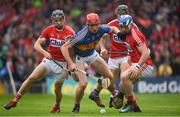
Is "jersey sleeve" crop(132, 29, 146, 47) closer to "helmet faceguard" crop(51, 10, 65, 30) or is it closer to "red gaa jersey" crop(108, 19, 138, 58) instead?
"red gaa jersey" crop(108, 19, 138, 58)

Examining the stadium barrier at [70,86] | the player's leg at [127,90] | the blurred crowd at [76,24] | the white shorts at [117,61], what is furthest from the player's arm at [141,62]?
the stadium barrier at [70,86]

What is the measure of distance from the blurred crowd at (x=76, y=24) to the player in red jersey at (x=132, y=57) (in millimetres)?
10699

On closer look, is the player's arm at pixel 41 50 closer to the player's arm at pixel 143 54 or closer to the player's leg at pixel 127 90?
the player's leg at pixel 127 90

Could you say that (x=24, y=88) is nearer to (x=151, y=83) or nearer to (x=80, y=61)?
(x=80, y=61)

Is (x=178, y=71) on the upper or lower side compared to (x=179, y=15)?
lower

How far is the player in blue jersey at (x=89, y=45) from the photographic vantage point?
17.8 metres

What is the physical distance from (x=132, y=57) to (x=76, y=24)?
13.6 metres

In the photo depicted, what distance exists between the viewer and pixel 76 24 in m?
32.2

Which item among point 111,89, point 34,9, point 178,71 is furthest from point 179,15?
point 111,89

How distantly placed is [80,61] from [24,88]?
165cm

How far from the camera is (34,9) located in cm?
3366

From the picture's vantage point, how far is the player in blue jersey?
1780cm

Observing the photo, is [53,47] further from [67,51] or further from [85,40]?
[85,40]

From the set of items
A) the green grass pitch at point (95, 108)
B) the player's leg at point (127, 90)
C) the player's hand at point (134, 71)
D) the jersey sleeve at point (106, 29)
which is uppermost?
the jersey sleeve at point (106, 29)
